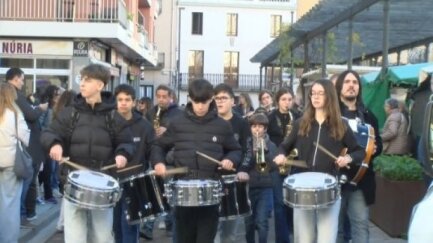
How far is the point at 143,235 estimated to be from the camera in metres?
9.34

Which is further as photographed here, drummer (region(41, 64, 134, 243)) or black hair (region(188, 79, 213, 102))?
black hair (region(188, 79, 213, 102))

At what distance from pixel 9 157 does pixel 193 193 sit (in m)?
2.36

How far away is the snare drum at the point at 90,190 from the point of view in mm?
5895

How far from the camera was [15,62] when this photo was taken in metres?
24.0

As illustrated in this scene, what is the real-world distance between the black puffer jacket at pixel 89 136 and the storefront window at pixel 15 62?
18139mm

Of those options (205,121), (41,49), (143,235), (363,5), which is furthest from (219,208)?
(41,49)

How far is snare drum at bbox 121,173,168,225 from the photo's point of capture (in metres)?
7.03

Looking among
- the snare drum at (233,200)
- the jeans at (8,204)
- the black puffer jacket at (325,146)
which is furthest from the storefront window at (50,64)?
the black puffer jacket at (325,146)

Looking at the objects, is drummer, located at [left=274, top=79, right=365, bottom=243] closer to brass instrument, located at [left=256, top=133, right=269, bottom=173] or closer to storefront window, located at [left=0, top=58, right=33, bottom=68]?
brass instrument, located at [left=256, top=133, right=269, bottom=173]

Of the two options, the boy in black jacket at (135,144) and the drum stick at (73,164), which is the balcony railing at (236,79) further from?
the drum stick at (73,164)

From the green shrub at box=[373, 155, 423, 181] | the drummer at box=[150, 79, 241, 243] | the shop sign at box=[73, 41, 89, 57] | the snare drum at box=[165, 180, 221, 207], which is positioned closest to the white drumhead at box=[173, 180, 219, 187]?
the snare drum at box=[165, 180, 221, 207]

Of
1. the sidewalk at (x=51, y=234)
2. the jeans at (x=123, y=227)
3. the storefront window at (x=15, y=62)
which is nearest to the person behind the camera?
the jeans at (x=123, y=227)

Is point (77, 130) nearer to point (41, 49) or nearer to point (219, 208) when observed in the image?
point (219, 208)

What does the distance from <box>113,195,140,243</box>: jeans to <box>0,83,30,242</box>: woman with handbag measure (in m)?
1.10
